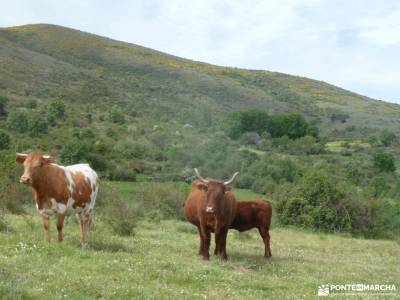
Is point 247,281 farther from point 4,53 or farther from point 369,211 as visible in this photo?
point 4,53

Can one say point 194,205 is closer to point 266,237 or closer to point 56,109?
point 266,237

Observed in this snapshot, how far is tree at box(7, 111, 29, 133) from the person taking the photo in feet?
193

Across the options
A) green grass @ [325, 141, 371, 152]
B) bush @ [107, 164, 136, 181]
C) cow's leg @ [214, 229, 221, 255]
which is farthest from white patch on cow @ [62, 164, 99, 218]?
green grass @ [325, 141, 371, 152]

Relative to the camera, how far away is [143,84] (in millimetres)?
104438

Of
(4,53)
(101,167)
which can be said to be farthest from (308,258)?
(4,53)

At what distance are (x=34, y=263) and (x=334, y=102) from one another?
145224 mm

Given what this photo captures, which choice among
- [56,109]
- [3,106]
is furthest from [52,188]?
[56,109]

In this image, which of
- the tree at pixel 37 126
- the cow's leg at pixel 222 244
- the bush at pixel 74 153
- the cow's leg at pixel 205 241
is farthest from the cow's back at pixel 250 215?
the tree at pixel 37 126

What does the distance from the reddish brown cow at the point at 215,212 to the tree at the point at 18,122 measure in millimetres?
46682

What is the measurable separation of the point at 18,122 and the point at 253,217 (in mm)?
47277

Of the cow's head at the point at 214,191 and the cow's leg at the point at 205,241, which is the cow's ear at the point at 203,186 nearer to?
the cow's head at the point at 214,191

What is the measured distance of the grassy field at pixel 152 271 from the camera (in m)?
9.62

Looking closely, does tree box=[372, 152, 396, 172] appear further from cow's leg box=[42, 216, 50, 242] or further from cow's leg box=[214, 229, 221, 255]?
cow's leg box=[42, 216, 50, 242]

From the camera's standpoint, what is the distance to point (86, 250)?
12.9 metres
